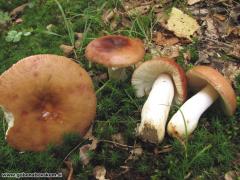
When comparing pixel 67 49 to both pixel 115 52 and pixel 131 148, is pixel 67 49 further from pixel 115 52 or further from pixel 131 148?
pixel 131 148

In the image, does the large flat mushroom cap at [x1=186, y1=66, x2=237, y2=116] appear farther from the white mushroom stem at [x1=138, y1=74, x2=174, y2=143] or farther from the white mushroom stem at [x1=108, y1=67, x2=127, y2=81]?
the white mushroom stem at [x1=108, y1=67, x2=127, y2=81]

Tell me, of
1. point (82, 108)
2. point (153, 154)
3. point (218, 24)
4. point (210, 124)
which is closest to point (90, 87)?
point (82, 108)

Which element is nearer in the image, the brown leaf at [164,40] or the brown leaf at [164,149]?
the brown leaf at [164,149]

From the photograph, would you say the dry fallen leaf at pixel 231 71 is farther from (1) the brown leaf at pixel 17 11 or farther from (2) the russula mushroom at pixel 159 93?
(1) the brown leaf at pixel 17 11

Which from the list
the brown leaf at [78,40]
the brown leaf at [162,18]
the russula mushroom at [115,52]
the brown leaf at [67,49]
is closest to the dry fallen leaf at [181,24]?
the brown leaf at [162,18]

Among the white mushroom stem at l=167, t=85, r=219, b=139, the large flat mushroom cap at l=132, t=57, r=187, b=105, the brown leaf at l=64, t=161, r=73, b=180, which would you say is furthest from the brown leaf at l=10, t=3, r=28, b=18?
the white mushroom stem at l=167, t=85, r=219, b=139
